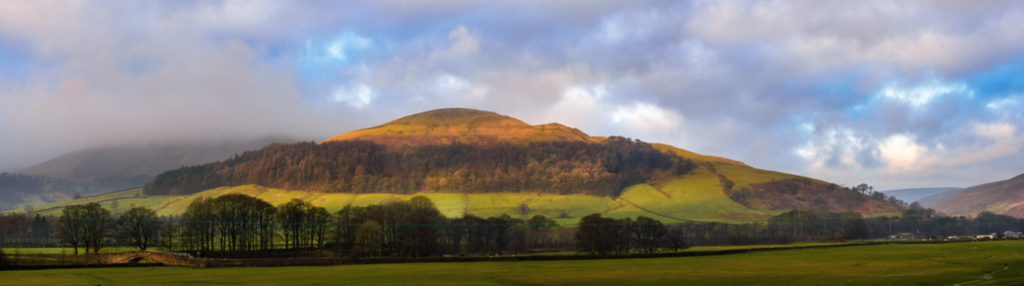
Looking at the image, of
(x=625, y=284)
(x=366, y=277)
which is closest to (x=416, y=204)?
(x=366, y=277)

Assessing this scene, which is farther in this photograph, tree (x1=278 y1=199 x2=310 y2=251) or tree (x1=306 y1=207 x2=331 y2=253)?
tree (x1=306 y1=207 x2=331 y2=253)

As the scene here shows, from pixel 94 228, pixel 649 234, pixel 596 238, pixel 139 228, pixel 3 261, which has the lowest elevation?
pixel 649 234

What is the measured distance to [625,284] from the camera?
178 ft

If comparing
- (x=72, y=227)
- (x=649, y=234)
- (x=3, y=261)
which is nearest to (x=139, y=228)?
(x=72, y=227)

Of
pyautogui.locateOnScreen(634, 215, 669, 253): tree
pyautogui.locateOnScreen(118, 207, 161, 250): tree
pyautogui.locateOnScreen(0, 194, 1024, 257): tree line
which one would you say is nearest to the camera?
pyautogui.locateOnScreen(0, 194, 1024, 257): tree line

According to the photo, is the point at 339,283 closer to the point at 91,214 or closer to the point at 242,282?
the point at 242,282

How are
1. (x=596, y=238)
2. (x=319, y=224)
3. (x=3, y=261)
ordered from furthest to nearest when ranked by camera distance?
(x=319, y=224)
(x=596, y=238)
(x=3, y=261)

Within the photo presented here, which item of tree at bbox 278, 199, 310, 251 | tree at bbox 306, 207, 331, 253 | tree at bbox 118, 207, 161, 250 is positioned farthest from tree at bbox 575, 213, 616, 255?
tree at bbox 118, 207, 161, 250

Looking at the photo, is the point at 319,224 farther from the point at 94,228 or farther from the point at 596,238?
the point at 596,238

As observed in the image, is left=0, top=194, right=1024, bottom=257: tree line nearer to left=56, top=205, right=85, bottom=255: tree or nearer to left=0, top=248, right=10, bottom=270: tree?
left=56, top=205, right=85, bottom=255: tree

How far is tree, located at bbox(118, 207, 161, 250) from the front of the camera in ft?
430

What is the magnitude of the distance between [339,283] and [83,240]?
95910 millimetres

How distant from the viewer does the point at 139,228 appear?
447 feet

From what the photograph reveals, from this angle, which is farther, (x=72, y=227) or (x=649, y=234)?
(x=649, y=234)
